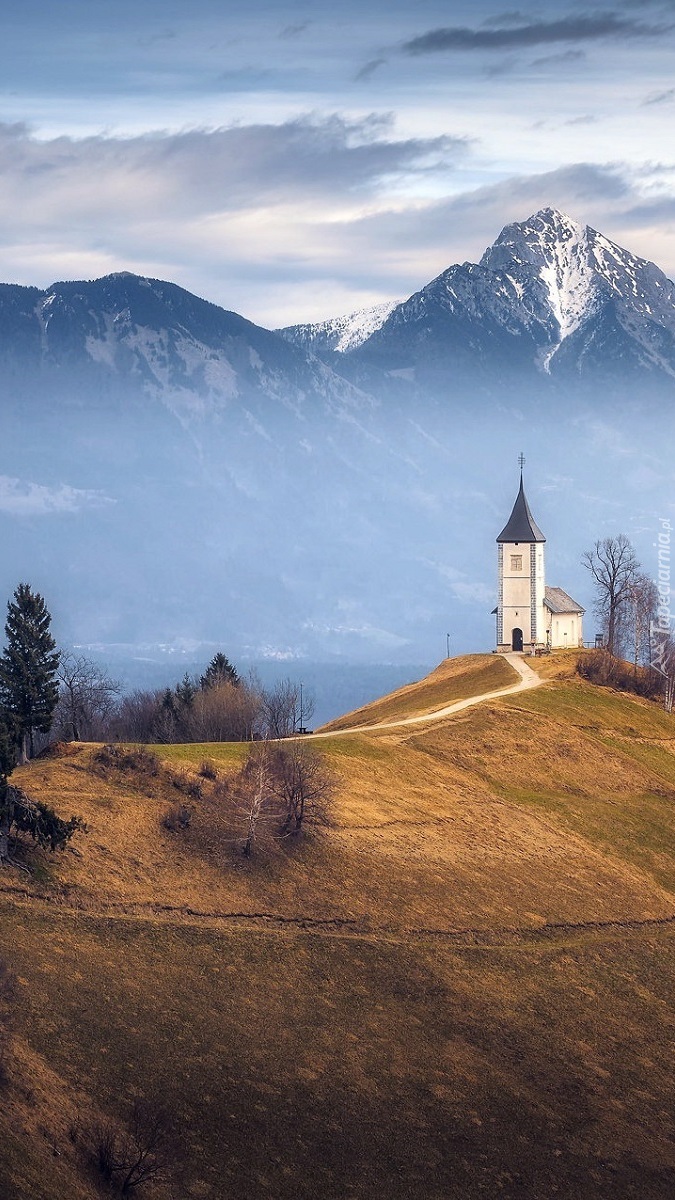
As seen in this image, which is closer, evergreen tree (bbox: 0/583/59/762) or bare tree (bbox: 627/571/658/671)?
evergreen tree (bbox: 0/583/59/762)

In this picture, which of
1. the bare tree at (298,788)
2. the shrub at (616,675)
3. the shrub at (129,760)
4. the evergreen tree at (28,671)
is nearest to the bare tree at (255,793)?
the bare tree at (298,788)

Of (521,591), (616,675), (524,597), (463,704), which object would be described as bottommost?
(463,704)

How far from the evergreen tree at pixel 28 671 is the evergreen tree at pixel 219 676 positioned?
35035 millimetres

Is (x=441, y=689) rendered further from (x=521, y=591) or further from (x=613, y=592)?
(x=613, y=592)

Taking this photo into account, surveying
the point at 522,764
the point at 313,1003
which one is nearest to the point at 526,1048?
the point at 313,1003

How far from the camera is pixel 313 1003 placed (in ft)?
232

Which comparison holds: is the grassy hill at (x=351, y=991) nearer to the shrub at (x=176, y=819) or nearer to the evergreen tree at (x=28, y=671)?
the shrub at (x=176, y=819)

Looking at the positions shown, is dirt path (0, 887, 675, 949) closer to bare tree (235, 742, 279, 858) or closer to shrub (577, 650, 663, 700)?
bare tree (235, 742, 279, 858)

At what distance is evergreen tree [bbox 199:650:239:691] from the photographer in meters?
129

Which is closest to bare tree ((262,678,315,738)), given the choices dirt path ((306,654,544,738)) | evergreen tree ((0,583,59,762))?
dirt path ((306,654,544,738))

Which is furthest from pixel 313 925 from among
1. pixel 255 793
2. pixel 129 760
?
pixel 129 760

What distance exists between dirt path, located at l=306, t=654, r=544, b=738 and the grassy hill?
397 inches

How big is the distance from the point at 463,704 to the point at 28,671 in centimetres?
4282

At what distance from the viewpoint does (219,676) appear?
131875 mm
